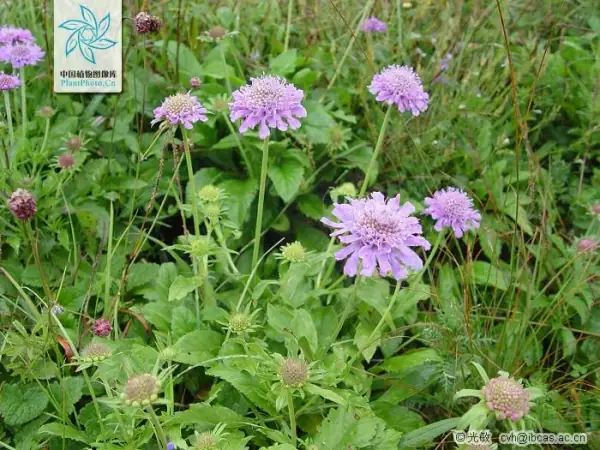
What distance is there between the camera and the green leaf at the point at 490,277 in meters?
1.91

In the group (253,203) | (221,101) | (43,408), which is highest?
(221,101)

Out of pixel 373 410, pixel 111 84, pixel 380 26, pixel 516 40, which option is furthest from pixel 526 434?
pixel 516 40

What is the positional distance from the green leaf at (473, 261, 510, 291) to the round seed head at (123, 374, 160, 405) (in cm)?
109

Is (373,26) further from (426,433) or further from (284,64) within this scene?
(426,433)

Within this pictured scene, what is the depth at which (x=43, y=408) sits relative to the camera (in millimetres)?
1517

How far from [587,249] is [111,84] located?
1452 millimetres

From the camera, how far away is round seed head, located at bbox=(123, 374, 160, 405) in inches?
42.5

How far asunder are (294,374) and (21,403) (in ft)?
2.44

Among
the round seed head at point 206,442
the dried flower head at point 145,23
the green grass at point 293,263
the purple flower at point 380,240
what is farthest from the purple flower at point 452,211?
the dried flower head at point 145,23

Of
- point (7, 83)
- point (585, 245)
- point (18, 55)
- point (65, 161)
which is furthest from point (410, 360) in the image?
point (18, 55)

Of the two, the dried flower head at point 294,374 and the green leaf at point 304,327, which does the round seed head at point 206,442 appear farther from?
the green leaf at point 304,327

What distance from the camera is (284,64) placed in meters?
2.39

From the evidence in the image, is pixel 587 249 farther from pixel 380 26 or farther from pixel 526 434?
pixel 380 26

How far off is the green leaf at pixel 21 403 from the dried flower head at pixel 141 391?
0.54 meters
